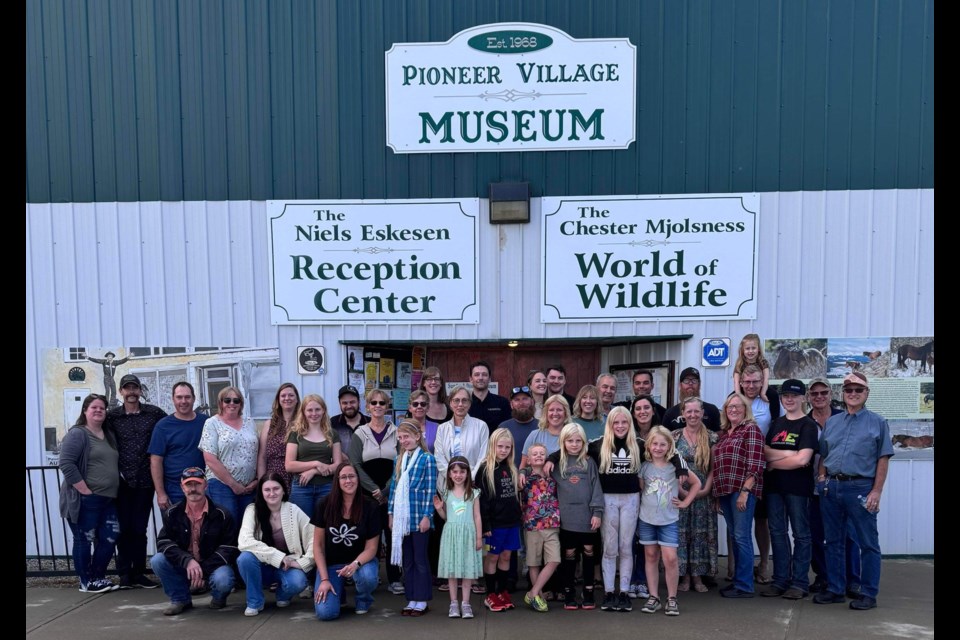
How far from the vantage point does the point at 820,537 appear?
5578 millimetres

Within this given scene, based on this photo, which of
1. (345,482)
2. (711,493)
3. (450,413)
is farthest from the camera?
(450,413)

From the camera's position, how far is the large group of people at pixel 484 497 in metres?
5.11

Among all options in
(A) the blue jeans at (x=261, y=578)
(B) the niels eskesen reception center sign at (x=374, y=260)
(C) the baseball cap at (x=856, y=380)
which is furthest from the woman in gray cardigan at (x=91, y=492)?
(C) the baseball cap at (x=856, y=380)

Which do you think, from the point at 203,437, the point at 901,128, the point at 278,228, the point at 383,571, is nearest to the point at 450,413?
the point at 383,571

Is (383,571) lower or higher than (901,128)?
lower

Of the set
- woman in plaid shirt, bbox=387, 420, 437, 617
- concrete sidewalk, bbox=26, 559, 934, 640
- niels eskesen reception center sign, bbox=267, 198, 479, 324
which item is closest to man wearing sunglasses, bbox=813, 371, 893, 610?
concrete sidewalk, bbox=26, 559, 934, 640

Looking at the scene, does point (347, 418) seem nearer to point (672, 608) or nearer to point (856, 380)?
point (672, 608)

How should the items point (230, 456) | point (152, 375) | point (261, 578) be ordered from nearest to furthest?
point (261, 578) → point (230, 456) → point (152, 375)

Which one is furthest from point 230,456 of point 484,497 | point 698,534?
point 698,534

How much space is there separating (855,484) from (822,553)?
2.71 ft

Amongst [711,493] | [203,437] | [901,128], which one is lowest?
[711,493]

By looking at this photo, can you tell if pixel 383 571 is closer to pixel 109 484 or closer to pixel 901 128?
pixel 109 484

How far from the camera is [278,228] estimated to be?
6949mm

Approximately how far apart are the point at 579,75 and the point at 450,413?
3.89m
